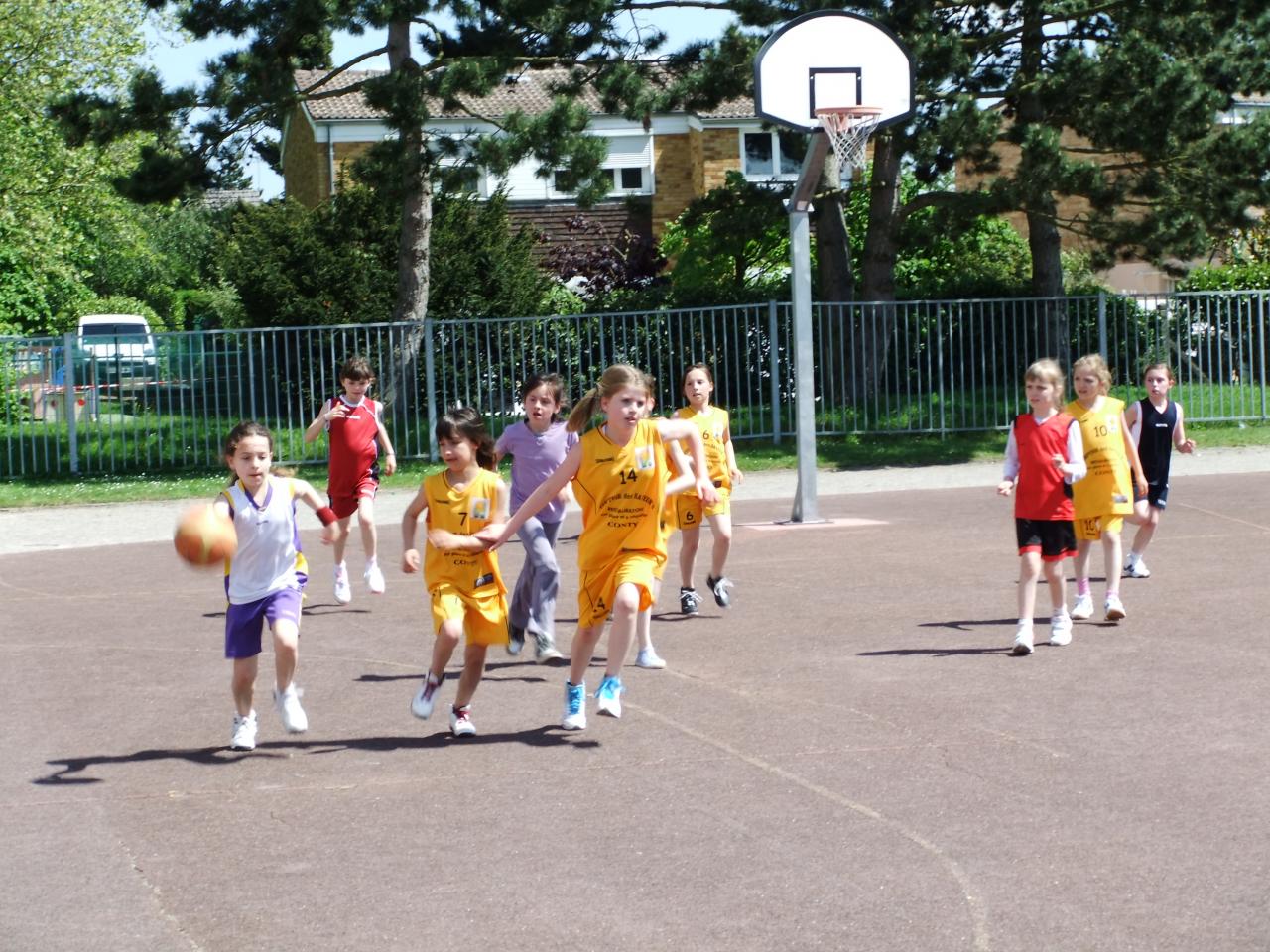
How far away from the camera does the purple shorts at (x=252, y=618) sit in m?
7.63

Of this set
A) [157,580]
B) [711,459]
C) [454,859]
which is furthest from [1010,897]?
[157,580]

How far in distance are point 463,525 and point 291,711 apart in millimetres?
1112

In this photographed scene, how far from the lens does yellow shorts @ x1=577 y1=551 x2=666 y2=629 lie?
783 cm

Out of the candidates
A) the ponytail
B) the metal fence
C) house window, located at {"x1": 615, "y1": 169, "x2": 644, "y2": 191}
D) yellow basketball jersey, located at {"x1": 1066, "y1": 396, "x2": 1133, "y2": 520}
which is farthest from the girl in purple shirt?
house window, located at {"x1": 615, "y1": 169, "x2": 644, "y2": 191}

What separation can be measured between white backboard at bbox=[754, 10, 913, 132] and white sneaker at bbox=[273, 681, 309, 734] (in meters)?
10.5

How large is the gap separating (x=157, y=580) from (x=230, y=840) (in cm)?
799

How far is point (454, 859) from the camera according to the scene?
5.89m

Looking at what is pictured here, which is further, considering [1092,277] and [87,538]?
[1092,277]

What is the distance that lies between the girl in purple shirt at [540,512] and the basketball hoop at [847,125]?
23.5 feet

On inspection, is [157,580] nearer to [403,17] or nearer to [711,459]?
[711,459]

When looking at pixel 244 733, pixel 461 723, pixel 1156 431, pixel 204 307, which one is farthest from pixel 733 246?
pixel 204 307

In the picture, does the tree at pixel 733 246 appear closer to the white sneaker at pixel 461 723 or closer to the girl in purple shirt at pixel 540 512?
the girl in purple shirt at pixel 540 512

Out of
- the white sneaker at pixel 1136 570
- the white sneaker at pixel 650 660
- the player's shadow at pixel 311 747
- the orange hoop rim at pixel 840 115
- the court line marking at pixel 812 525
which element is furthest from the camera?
the orange hoop rim at pixel 840 115

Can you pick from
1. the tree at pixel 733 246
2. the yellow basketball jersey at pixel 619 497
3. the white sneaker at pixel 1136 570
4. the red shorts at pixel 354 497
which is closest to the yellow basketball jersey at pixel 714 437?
the red shorts at pixel 354 497
